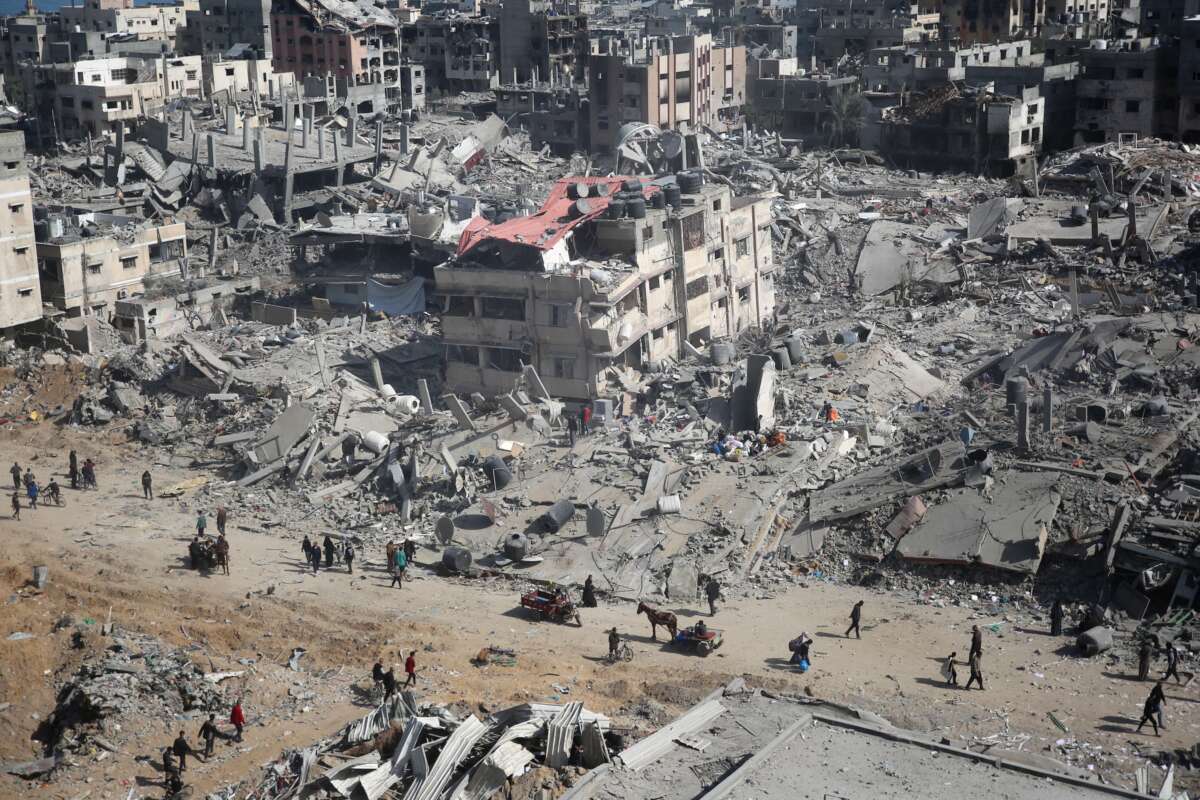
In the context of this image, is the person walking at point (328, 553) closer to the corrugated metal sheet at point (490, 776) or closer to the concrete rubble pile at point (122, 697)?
the concrete rubble pile at point (122, 697)

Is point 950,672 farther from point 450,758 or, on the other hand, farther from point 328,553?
point 328,553

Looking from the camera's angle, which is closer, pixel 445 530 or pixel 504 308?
pixel 445 530

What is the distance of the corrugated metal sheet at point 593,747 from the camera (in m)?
20.5

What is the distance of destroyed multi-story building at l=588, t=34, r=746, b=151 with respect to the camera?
69.4 metres

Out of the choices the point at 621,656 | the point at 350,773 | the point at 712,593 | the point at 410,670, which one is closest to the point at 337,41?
the point at 712,593

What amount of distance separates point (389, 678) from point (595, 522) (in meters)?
6.91

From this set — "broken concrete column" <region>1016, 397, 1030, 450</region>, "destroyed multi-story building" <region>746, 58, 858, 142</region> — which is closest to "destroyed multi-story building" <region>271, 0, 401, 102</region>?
"destroyed multi-story building" <region>746, 58, 858, 142</region>

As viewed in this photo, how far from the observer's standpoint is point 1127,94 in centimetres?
6425

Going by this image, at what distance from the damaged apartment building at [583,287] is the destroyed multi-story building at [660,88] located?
28.9 metres

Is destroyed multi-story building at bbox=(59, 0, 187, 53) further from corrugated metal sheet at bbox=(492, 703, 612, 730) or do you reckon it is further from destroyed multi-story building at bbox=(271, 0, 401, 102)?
corrugated metal sheet at bbox=(492, 703, 612, 730)

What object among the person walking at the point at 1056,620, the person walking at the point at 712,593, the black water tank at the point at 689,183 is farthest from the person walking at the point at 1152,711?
→ the black water tank at the point at 689,183

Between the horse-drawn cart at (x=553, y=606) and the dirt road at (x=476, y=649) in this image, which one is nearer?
the dirt road at (x=476, y=649)

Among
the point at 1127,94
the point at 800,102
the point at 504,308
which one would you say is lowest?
the point at 504,308

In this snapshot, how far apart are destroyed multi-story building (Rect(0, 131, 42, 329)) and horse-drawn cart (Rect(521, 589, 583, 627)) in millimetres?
23111
